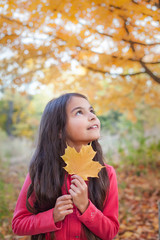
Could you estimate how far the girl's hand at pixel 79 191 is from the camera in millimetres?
1008

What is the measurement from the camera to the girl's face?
1188 millimetres

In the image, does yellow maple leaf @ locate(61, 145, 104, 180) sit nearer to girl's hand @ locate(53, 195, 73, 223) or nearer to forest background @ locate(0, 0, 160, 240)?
girl's hand @ locate(53, 195, 73, 223)

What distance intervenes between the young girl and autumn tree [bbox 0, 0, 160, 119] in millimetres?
855

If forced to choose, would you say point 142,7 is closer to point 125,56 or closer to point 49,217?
point 125,56

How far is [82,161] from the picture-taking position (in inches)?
38.2

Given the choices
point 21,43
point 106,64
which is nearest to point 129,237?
point 106,64

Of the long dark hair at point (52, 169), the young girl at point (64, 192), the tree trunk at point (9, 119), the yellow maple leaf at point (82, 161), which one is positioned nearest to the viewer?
the yellow maple leaf at point (82, 161)

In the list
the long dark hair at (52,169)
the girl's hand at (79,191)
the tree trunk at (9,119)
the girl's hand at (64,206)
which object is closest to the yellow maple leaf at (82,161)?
the girl's hand at (79,191)

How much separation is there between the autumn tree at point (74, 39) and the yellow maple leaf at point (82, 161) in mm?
1028

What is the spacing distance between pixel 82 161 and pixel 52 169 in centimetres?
39

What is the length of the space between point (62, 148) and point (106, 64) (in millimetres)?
1474

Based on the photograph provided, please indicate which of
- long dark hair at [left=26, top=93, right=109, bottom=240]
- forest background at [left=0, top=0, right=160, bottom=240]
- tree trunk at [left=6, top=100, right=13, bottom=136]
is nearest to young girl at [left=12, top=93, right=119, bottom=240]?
long dark hair at [left=26, top=93, right=109, bottom=240]

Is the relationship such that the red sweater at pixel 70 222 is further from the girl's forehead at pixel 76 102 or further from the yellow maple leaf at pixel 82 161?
the girl's forehead at pixel 76 102

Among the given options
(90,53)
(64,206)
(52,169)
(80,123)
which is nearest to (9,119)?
(90,53)
